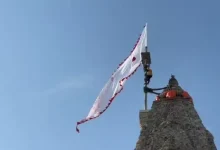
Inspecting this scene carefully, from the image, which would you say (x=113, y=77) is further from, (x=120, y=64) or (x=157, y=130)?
(x=157, y=130)

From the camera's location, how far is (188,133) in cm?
3809

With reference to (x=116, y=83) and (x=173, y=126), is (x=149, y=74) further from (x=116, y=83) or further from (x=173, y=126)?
(x=173, y=126)

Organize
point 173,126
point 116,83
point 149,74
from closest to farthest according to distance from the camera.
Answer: point 173,126
point 116,83
point 149,74

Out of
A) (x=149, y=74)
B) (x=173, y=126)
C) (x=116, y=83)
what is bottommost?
(x=173, y=126)

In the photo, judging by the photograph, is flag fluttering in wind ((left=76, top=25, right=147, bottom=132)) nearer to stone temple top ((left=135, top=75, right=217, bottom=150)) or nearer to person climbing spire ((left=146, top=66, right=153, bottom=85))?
person climbing spire ((left=146, top=66, right=153, bottom=85))

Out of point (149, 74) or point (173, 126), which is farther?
point (149, 74)

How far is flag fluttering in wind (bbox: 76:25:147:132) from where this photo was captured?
1551 inches

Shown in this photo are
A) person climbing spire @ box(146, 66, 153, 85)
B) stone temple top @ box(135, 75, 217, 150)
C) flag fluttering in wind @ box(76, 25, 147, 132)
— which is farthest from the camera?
person climbing spire @ box(146, 66, 153, 85)

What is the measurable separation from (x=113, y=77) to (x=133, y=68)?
2.04 meters

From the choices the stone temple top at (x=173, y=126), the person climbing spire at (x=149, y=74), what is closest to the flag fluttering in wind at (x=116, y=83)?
the person climbing spire at (x=149, y=74)

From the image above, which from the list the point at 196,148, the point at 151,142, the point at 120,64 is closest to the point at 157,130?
the point at 151,142

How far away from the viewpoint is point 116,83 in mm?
40719

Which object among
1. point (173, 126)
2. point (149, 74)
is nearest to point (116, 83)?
point (149, 74)

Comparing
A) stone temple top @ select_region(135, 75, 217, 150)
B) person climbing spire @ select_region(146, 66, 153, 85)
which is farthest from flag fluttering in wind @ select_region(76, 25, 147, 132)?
stone temple top @ select_region(135, 75, 217, 150)
